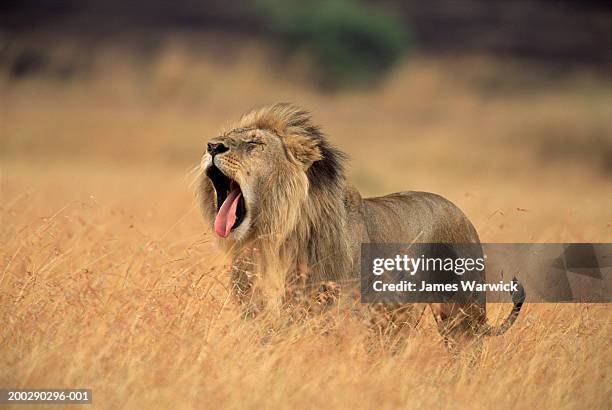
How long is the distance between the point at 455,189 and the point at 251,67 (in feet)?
41.4

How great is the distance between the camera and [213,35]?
32500mm

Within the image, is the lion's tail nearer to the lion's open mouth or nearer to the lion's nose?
the lion's open mouth

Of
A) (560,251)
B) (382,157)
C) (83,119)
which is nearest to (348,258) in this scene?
(560,251)

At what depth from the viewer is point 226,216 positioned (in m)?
5.48

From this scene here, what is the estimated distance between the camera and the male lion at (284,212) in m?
5.42

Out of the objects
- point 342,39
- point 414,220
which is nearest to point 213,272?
point 414,220

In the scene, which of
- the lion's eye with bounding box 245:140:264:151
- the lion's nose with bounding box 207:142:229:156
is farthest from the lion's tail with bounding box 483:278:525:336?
the lion's nose with bounding box 207:142:229:156

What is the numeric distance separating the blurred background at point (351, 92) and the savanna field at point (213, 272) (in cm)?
9

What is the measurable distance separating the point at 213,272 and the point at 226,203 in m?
0.87

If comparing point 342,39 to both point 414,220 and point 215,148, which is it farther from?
point 215,148

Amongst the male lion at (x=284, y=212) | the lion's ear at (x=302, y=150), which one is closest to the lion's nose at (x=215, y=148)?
the male lion at (x=284, y=212)

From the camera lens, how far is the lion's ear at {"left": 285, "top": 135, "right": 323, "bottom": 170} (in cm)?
564

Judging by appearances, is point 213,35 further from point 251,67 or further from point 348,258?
point 348,258

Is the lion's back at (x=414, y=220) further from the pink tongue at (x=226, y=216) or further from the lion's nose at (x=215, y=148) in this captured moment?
the lion's nose at (x=215, y=148)
